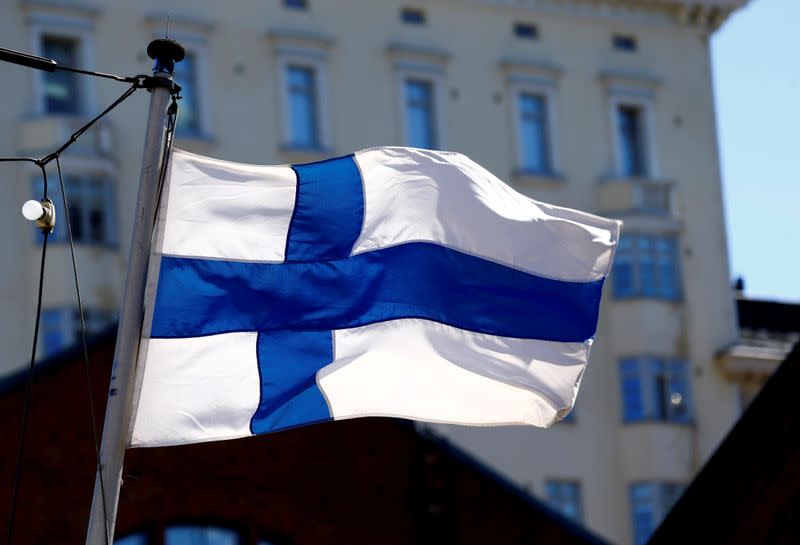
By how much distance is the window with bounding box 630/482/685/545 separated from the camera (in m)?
44.4

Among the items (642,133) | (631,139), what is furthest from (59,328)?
(642,133)

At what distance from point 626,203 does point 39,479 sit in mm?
25980

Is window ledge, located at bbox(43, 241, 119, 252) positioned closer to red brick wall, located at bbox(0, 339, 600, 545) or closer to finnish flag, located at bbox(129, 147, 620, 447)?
red brick wall, located at bbox(0, 339, 600, 545)

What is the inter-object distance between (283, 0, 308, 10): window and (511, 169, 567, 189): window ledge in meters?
6.53

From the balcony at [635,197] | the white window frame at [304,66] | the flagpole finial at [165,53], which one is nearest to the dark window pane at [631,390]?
the balcony at [635,197]

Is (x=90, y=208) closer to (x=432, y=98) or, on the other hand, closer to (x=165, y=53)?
(x=432, y=98)

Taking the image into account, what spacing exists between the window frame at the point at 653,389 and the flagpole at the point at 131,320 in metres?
34.1

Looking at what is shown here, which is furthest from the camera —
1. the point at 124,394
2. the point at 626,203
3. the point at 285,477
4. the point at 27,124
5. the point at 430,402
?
the point at 626,203

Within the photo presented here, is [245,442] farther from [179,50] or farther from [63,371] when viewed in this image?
[179,50]

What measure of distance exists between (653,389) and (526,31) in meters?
9.51

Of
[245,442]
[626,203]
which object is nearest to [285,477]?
[245,442]

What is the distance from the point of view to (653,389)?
4525 cm

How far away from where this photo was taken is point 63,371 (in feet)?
74.8

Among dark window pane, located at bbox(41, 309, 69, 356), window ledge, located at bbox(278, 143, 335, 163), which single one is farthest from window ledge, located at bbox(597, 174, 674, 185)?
dark window pane, located at bbox(41, 309, 69, 356)
